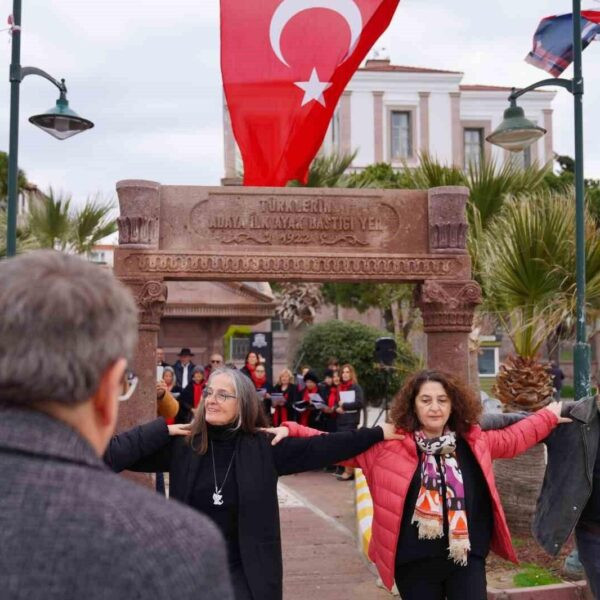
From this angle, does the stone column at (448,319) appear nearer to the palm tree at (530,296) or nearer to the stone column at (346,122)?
the palm tree at (530,296)

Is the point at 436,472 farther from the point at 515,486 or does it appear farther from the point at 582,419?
the point at 515,486

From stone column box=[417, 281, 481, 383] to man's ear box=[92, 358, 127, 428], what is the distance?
6.29m

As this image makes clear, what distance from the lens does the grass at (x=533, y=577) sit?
5.83 meters

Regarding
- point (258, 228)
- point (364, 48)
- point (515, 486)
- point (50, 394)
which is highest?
point (364, 48)

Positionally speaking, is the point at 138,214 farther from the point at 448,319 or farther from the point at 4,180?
the point at 4,180

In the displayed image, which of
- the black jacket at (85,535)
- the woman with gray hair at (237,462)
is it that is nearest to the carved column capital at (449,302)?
the woman with gray hair at (237,462)

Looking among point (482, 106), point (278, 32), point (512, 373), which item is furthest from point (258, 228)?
point (482, 106)

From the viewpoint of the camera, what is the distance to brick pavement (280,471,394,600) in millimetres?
6184

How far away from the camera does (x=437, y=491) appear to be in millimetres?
3662

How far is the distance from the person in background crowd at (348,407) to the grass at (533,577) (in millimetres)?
6039

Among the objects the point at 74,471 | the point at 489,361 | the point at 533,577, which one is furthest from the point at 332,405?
the point at 489,361

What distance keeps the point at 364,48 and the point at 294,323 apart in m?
20.2

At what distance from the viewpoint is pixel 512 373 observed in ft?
24.8

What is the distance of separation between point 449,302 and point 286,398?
6.02 meters
